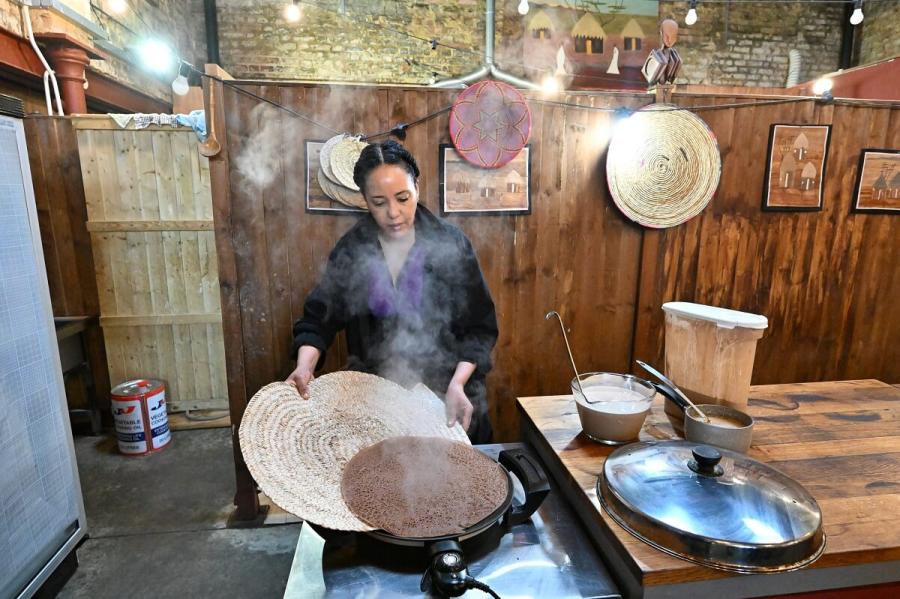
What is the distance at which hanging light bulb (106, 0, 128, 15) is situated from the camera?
4707mm

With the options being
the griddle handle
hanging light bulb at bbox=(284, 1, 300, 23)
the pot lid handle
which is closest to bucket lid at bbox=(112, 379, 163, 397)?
the griddle handle

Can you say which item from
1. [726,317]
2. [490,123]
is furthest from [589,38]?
[726,317]

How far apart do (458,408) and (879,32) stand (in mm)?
8600

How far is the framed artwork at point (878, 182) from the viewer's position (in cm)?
308

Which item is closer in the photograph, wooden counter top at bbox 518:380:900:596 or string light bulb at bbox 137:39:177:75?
wooden counter top at bbox 518:380:900:596

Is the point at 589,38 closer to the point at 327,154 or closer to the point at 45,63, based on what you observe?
the point at 327,154

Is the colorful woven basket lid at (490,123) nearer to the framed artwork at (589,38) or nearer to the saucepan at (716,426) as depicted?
the saucepan at (716,426)

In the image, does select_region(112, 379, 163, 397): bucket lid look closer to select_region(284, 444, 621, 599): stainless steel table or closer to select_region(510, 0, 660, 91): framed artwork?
select_region(284, 444, 621, 599): stainless steel table

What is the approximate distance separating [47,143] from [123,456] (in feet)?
8.74

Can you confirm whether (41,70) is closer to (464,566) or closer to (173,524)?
(173,524)

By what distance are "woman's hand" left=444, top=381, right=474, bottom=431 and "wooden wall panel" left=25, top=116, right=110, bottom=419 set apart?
13.2ft

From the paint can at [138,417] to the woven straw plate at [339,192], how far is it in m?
2.49

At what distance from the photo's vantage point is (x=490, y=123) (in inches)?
107

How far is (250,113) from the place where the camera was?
8.43 ft
